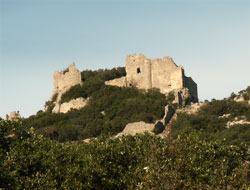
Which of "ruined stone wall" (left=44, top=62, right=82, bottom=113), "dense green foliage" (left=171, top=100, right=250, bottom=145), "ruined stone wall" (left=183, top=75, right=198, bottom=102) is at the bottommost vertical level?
"dense green foliage" (left=171, top=100, right=250, bottom=145)

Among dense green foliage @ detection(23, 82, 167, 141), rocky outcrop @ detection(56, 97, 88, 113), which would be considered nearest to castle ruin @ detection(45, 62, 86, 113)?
rocky outcrop @ detection(56, 97, 88, 113)

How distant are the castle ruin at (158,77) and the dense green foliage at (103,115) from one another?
107cm

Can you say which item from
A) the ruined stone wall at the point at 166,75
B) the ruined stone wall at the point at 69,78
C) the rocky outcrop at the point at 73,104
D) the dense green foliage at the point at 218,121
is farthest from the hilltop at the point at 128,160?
the ruined stone wall at the point at 69,78

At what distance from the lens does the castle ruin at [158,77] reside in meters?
66.5

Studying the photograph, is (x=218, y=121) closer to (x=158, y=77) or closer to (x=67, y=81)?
(x=158, y=77)

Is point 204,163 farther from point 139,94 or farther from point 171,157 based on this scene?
point 139,94

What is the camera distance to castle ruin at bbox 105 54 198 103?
6650cm

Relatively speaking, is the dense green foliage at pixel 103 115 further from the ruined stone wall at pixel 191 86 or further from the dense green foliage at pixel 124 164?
the dense green foliage at pixel 124 164

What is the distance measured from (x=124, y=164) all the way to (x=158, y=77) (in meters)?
38.1

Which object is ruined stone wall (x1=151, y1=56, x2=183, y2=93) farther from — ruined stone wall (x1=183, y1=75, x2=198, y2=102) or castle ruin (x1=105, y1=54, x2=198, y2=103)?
ruined stone wall (x1=183, y1=75, x2=198, y2=102)

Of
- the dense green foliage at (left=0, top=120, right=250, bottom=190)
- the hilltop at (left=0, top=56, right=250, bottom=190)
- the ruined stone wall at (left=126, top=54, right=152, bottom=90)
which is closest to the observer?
the dense green foliage at (left=0, top=120, right=250, bottom=190)

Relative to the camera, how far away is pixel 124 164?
3083 cm

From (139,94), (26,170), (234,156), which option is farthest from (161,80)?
(26,170)

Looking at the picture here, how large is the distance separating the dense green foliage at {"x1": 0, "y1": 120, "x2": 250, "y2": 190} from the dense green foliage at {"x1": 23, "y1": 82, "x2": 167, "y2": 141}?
1100 inches
